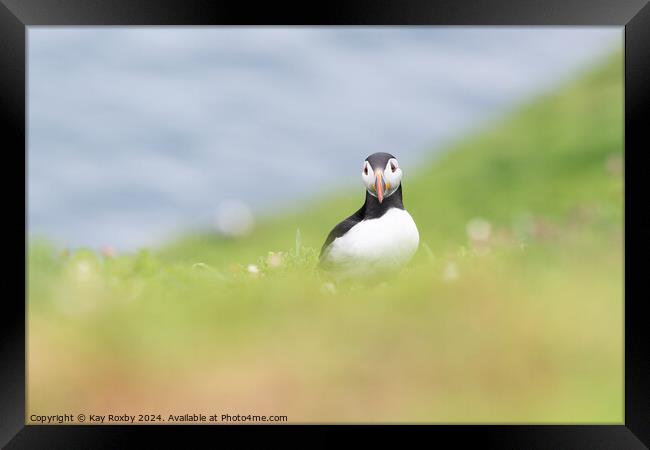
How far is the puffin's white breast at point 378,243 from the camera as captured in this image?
3928 millimetres

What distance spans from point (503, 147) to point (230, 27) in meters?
2.97

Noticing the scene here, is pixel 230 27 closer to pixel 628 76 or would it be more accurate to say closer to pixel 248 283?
pixel 248 283

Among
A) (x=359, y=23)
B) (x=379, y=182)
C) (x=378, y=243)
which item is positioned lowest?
(x=378, y=243)

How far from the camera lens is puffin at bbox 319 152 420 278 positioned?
3.94 metres

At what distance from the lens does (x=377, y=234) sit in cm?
405

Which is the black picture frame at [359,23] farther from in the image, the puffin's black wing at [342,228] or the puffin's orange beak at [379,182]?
the puffin's black wing at [342,228]

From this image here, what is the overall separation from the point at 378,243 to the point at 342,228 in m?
0.29

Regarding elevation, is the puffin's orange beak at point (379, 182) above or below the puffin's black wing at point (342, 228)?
above

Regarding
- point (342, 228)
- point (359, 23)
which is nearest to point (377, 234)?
point (342, 228)

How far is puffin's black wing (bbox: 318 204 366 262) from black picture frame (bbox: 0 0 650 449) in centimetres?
143

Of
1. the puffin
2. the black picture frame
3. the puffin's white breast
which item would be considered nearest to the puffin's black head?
the puffin

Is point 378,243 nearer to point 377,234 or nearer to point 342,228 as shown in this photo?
point 377,234

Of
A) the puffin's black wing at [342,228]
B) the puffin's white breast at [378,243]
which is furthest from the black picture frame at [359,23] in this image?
the puffin's black wing at [342,228]

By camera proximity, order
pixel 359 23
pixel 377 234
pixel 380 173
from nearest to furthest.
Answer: pixel 359 23, pixel 380 173, pixel 377 234
